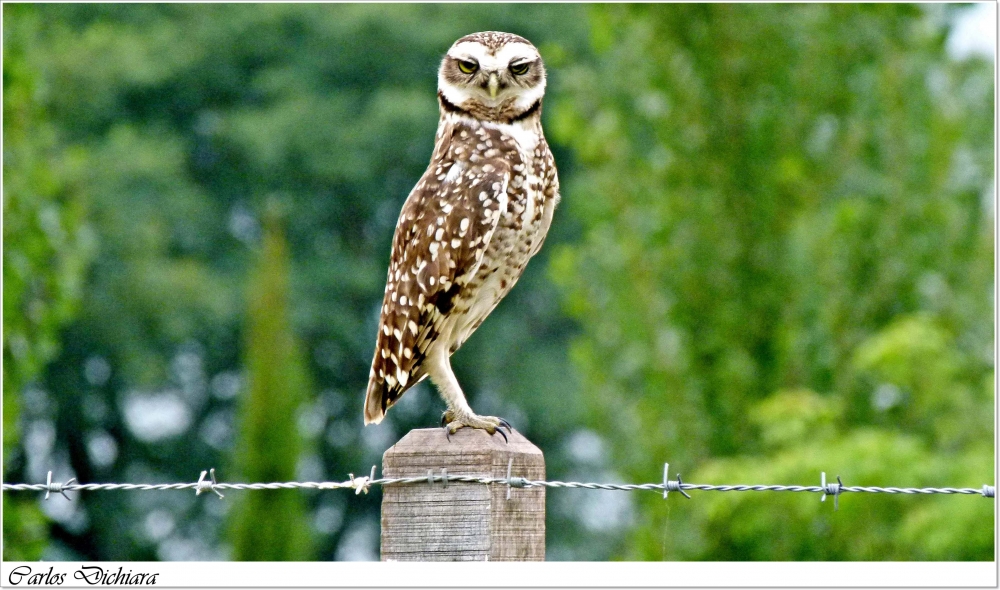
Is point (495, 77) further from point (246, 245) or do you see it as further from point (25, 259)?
point (246, 245)

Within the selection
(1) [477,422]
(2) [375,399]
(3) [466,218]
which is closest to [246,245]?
(2) [375,399]

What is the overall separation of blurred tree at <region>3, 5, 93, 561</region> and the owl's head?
11.4ft

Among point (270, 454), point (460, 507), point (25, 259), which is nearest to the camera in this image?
point (460, 507)

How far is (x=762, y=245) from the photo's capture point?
34.4ft

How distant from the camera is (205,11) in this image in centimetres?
2500

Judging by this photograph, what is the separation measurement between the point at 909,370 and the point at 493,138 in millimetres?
5434

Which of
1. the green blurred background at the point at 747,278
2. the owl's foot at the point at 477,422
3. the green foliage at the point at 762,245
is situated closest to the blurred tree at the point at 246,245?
the green blurred background at the point at 747,278

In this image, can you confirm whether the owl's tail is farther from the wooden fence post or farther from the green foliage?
the green foliage

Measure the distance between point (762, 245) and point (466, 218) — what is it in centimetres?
644

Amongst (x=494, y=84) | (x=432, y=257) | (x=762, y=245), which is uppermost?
(x=762, y=245)

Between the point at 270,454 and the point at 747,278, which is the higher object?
the point at 270,454

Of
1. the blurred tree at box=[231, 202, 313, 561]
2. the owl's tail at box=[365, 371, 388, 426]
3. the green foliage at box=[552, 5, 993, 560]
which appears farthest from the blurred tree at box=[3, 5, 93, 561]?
the blurred tree at box=[231, 202, 313, 561]

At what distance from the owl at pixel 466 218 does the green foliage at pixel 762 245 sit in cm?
505

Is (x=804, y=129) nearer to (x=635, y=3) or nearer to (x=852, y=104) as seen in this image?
(x=852, y=104)
